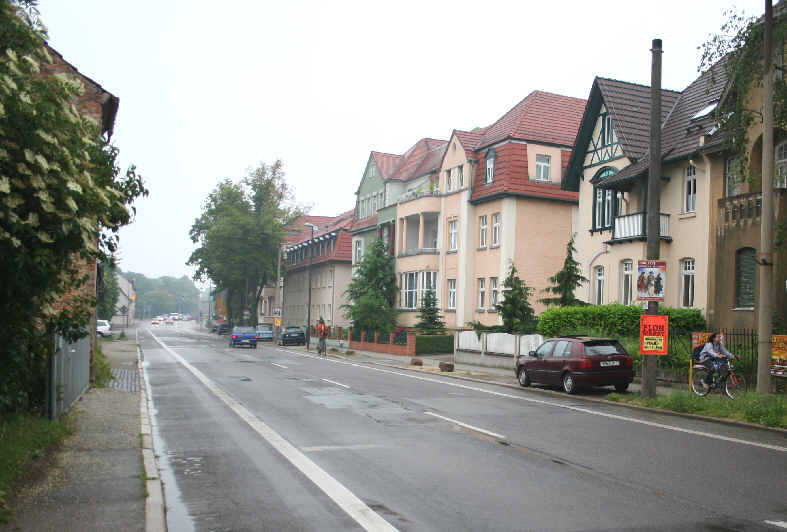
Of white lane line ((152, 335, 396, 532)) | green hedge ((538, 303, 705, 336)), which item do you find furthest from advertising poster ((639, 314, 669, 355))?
white lane line ((152, 335, 396, 532))

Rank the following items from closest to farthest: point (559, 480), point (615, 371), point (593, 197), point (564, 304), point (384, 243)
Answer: point (559, 480) → point (615, 371) → point (564, 304) → point (593, 197) → point (384, 243)

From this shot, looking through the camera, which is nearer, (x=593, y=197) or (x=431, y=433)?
(x=431, y=433)

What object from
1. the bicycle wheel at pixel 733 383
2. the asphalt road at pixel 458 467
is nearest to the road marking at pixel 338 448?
the asphalt road at pixel 458 467

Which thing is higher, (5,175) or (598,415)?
(5,175)

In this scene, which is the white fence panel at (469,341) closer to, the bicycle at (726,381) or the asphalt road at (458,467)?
the bicycle at (726,381)

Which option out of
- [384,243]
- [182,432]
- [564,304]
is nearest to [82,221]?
[182,432]

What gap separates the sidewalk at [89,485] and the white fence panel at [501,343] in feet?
68.5

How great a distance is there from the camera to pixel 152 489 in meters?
7.89

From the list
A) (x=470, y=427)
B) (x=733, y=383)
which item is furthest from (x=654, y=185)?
(x=470, y=427)

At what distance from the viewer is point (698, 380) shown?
19109 millimetres

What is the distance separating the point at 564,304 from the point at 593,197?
5.54m

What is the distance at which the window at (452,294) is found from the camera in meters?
45.7

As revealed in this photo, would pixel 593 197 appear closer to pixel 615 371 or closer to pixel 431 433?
pixel 615 371

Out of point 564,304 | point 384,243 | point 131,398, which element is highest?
point 384,243
